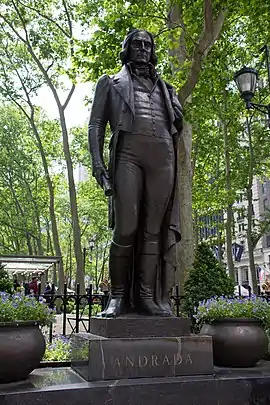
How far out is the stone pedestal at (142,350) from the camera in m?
4.10

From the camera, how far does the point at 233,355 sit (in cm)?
484

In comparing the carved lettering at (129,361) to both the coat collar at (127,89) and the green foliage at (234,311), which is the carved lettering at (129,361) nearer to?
the green foliage at (234,311)

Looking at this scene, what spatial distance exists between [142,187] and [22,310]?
1878 mm

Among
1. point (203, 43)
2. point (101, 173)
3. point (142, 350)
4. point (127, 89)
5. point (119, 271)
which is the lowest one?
point (142, 350)

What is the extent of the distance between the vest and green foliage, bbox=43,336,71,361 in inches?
140

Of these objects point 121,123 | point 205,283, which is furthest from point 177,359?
point 205,283

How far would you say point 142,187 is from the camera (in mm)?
5113

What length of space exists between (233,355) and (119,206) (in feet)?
6.74

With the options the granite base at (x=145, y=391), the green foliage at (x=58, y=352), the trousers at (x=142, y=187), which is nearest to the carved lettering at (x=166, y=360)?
the granite base at (x=145, y=391)

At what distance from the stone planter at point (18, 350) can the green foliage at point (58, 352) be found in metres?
2.29

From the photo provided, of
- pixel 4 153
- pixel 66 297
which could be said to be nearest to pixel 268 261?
pixel 4 153

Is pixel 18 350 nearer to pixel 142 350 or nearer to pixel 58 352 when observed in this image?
pixel 142 350

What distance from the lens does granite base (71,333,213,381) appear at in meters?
4.09

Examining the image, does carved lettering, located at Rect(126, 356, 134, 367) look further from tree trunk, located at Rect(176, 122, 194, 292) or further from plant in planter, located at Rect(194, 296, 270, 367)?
tree trunk, located at Rect(176, 122, 194, 292)
